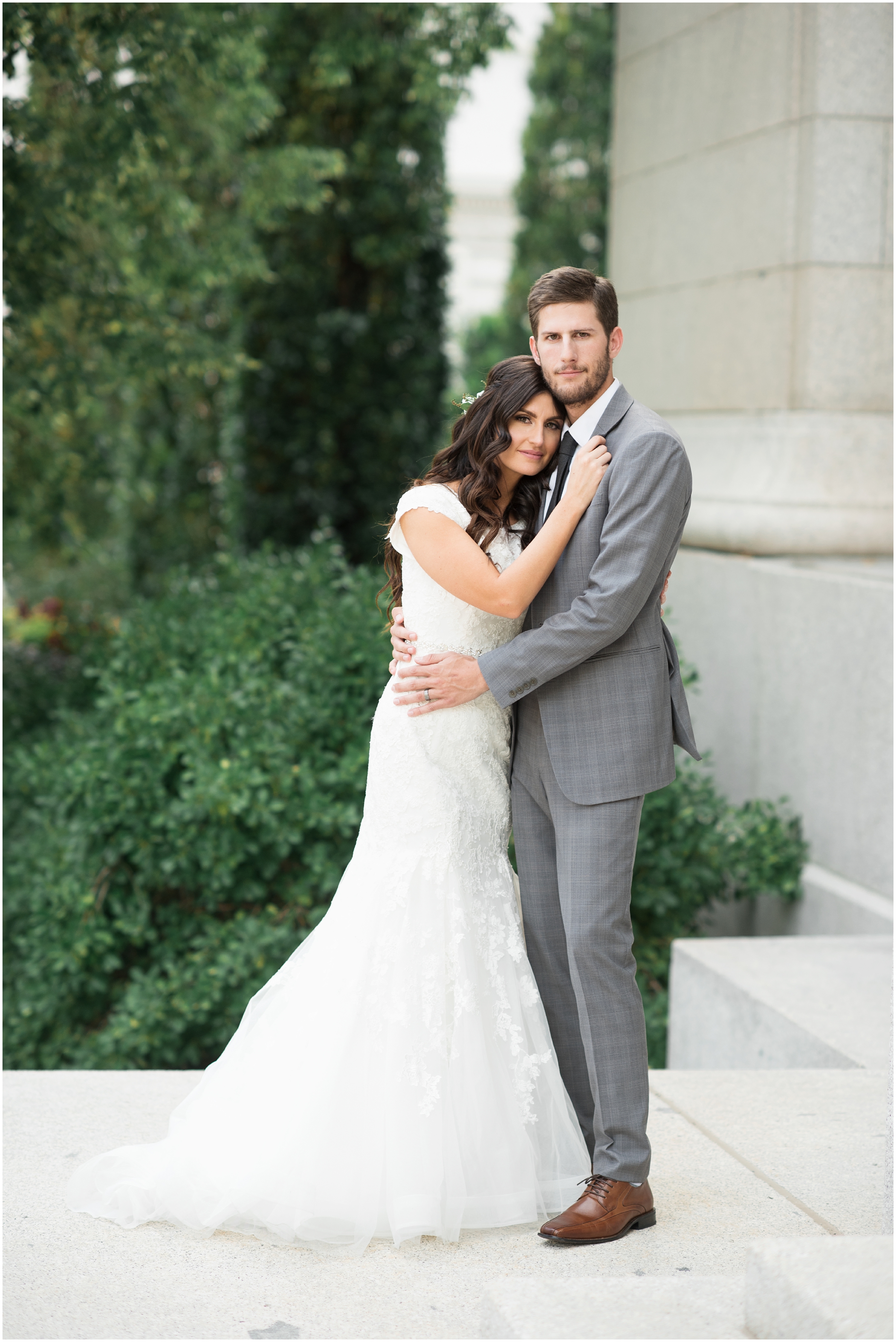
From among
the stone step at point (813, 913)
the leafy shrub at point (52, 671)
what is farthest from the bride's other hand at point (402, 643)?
the leafy shrub at point (52, 671)

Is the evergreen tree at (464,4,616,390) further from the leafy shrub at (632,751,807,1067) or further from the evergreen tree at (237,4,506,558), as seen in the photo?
the leafy shrub at (632,751,807,1067)

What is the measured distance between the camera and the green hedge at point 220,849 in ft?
16.5

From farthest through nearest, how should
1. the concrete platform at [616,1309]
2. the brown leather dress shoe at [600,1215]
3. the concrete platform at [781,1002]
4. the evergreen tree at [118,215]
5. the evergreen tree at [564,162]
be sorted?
1. the evergreen tree at [564,162]
2. the evergreen tree at [118,215]
3. the concrete platform at [781,1002]
4. the brown leather dress shoe at [600,1215]
5. the concrete platform at [616,1309]

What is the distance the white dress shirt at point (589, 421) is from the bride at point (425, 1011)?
62 millimetres

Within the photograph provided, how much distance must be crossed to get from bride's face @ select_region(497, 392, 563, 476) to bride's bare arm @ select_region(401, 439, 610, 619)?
0.45 feet

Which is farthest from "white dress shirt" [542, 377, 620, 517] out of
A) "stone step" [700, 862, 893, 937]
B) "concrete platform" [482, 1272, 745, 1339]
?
"stone step" [700, 862, 893, 937]

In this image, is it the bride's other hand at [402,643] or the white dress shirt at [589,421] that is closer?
the white dress shirt at [589,421]


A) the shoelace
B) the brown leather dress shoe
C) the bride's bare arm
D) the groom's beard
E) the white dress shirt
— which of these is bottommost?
the brown leather dress shoe

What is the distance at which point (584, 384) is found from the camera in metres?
3.07

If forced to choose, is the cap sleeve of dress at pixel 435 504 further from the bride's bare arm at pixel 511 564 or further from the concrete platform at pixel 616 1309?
the concrete platform at pixel 616 1309

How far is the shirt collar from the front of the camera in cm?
311

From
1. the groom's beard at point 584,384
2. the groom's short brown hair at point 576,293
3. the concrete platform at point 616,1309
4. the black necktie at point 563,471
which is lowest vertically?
the concrete platform at point 616,1309

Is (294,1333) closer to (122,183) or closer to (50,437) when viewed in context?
(122,183)

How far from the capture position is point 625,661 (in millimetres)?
3072
